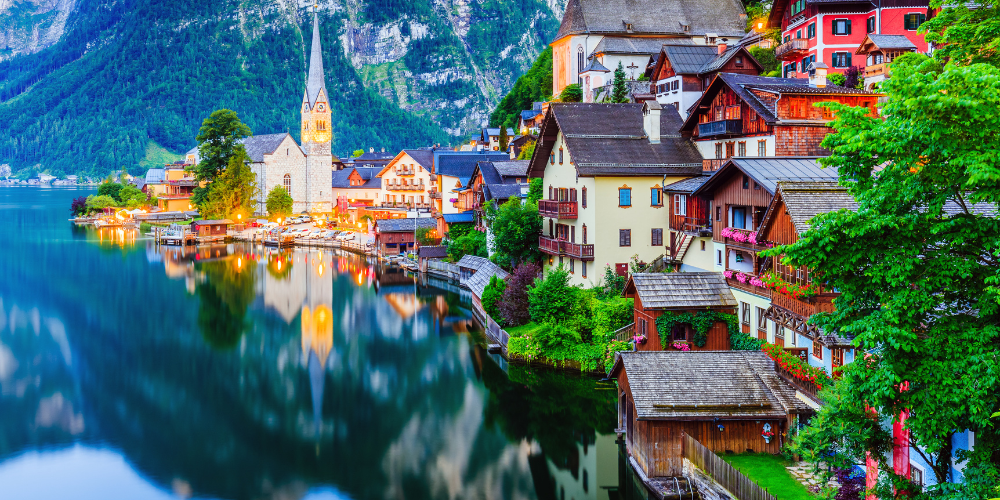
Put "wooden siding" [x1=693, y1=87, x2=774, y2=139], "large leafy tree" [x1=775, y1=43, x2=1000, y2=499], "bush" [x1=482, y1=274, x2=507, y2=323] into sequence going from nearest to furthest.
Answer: "large leafy tree" [x1=775, y1=43, x2=1000, y2=499] → "wooden siding" [x1=693, y1=87, x2=774, y2=139] → "bush" [x1=482, y1=274, x2=507, y2=323]

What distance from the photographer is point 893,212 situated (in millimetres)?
12781

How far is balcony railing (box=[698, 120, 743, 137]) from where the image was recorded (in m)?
36.4

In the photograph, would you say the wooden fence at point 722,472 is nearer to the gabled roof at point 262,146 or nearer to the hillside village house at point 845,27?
the hillside village house at point 845,27

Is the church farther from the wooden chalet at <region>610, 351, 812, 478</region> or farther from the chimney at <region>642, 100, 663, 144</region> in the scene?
the wooden chalet at <region>610, 351, 812, 478</region>

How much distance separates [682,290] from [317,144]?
4084 inches

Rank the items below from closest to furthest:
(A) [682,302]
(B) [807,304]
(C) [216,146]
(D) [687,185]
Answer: (B) [807,304] → (A) [682,302] → (D) [687,185] → (C) [216,146]

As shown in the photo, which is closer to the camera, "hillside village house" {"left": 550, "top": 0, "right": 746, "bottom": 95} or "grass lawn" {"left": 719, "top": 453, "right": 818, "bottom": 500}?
"grass lawn" {"left": 719, "top": 453, "right": 818, "bottom": 500}

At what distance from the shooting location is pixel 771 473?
19.9 m

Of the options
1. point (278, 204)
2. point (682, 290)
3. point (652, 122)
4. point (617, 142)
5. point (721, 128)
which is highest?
point (652, 122)

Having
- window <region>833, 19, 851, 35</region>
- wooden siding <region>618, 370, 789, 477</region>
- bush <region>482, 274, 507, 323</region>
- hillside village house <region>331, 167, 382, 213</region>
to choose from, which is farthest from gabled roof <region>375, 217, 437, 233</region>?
wooden siding <region>618, 370, 789, 477</region>

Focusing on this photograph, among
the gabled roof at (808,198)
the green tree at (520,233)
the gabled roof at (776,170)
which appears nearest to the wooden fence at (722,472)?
the gabled roof at (808,198)

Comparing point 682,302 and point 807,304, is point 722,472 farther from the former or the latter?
point 682,302

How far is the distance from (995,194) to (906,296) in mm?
1830

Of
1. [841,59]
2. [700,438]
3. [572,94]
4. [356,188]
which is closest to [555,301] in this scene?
[700,438]
